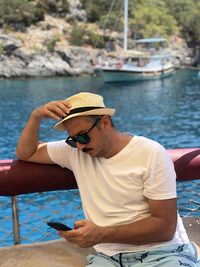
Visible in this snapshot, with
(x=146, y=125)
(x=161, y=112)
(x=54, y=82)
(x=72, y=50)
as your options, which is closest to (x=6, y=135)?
(x=146, y=125)

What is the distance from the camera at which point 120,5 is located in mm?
71000

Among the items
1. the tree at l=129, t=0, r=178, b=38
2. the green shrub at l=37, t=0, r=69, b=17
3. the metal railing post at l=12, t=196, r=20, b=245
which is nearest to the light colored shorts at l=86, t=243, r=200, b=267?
the metal railing post at l=12, t=196, r=20, b=245

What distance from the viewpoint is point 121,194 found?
2.70 m

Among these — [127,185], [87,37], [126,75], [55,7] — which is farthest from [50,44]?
[127,185]

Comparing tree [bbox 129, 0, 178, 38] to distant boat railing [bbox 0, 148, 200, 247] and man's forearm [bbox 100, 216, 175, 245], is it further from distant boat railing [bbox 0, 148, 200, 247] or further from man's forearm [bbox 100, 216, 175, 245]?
man's forearm [bbox 100, 216, 175, 245]

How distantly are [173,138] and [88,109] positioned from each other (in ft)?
58.1

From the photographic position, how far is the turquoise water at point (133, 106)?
2045 cm

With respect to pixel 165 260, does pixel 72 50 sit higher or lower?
lower

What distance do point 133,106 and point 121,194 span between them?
2836 centimetres

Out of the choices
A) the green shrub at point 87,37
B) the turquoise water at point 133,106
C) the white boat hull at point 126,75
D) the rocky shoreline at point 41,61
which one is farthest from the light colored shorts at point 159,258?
the green shrub at point 87,37

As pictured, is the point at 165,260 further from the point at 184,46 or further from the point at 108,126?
the point at 184,46

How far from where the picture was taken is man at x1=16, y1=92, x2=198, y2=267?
102 inches

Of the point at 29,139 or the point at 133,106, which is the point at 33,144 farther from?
the point at 133,106

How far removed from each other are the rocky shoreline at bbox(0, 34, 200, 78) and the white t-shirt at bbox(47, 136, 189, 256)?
48.2 m
